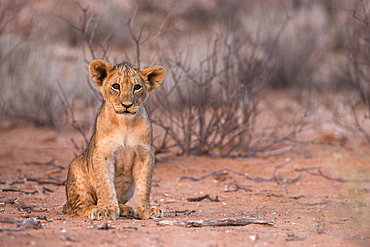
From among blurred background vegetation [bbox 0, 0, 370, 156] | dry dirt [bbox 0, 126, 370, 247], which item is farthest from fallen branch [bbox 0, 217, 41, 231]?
blurred background vegetation [bbox 0, 0, 370, 156]

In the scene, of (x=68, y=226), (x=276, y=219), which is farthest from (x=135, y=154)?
(x=276, y=219)

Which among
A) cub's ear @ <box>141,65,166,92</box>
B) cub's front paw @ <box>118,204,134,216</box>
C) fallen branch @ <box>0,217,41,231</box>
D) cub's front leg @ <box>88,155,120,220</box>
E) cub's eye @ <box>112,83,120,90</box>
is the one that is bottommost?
cub's front paw @ <box>118,204,134,216</box>

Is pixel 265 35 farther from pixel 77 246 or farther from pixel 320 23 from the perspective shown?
pixel 77 246

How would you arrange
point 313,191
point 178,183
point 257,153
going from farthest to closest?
point 257,153
point 178,183
point 313,191

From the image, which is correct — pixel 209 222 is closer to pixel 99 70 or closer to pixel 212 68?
pixel 99 70

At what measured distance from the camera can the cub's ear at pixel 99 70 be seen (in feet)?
17.6

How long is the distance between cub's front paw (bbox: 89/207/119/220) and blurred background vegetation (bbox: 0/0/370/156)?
3197 mm

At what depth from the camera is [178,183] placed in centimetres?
855

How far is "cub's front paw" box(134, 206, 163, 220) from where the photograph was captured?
5.27 metres

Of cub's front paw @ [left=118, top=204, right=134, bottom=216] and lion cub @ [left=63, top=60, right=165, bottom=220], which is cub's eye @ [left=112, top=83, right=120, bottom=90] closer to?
lion cub @ [left=63, top=60, right=165, bottom=220]

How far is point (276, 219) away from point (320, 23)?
50.9ft

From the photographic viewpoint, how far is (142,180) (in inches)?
210

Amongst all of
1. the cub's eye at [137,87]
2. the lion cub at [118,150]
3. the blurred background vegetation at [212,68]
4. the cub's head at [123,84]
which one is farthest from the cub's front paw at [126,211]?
the blurred background vegetation at [212,68]

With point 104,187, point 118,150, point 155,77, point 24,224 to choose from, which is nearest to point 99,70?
point 155,77
